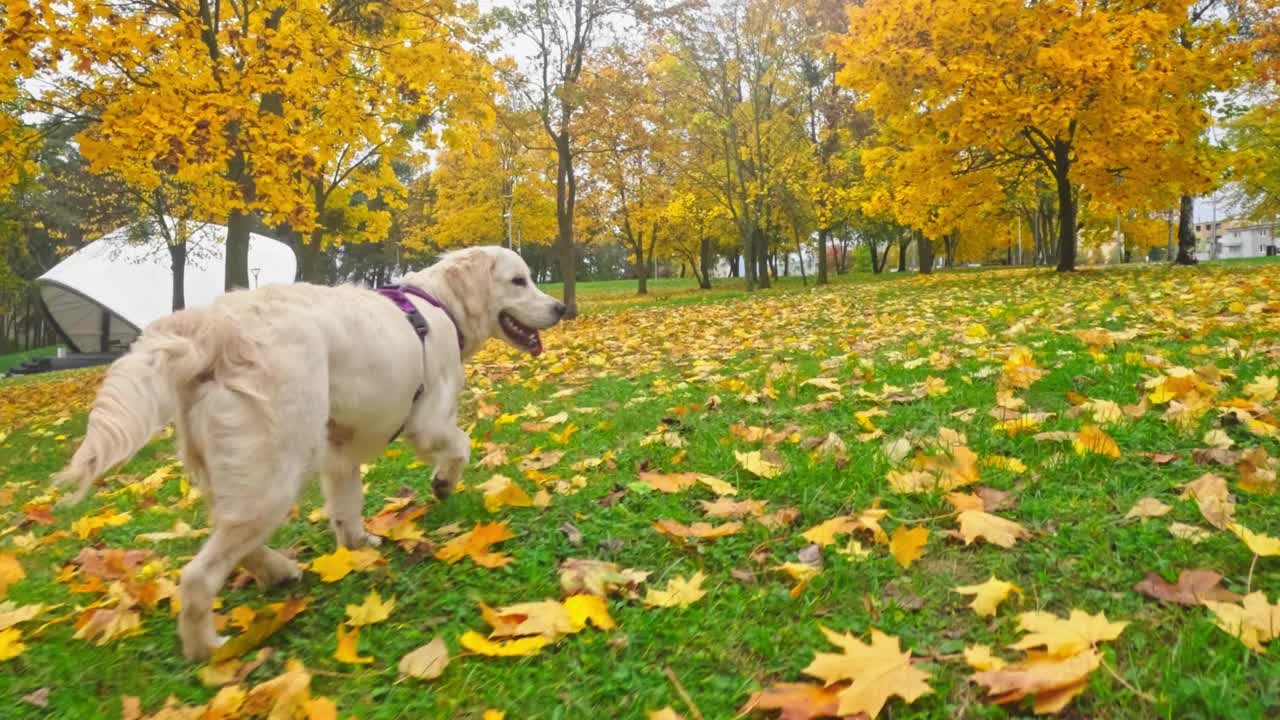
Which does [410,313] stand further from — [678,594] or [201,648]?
[678,594]

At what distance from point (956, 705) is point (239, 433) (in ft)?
6.70

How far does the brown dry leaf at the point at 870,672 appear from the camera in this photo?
151 centimetres

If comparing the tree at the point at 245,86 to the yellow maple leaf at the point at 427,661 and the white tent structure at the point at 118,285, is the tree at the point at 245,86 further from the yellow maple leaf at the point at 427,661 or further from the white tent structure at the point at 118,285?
the white tent structure at the point at 118,285

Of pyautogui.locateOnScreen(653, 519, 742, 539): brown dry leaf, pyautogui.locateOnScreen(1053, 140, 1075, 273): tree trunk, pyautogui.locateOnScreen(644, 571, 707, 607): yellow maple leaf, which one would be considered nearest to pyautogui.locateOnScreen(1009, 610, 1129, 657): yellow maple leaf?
pyautogui.locateOnScreen(644, 571, 707, 607): yellow maple leaf

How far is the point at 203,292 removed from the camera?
3089 centimetres

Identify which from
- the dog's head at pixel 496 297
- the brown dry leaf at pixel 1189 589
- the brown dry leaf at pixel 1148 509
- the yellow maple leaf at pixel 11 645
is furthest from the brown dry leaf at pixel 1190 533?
the yellow maple leaf at pixel 11 645

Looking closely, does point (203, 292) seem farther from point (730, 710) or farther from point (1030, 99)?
point (730, 710)

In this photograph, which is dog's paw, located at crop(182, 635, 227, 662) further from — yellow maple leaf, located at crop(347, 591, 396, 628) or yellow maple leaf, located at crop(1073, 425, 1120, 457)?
yellow maple leaf, located at crop(1073, 425, 1120, 457)

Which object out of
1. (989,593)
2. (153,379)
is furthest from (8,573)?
(989,593)

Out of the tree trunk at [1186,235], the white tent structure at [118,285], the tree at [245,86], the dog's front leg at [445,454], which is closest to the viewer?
the dog's front leg at [445,454]

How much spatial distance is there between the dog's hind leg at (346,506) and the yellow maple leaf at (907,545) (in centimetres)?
209

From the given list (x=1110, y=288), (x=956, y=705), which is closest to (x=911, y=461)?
(x=956, y=705)

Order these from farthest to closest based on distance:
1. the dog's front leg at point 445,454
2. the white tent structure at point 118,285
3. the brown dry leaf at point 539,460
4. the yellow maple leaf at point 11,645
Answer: the white tent structure at point 118,285
the brown dry leaf at point 539,460
the dog's front leg at point 445,454
the yellow maple leaf at point 11,645

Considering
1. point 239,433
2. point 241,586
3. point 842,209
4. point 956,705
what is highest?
point 842,209
